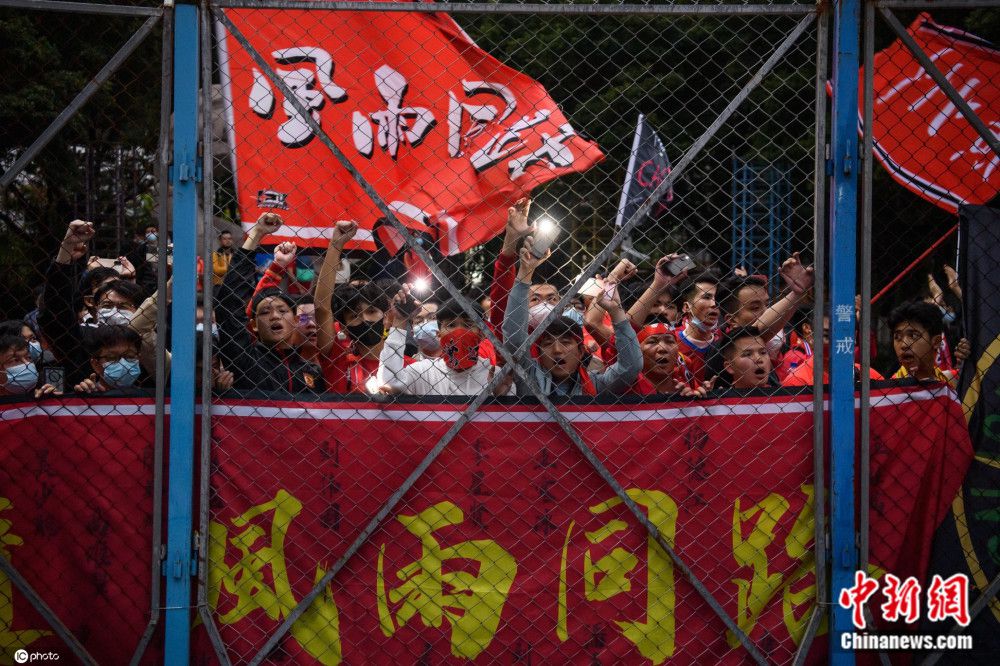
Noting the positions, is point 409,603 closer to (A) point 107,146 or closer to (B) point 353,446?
(B) point 353,446

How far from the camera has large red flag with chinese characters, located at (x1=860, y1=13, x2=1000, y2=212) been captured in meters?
3.94

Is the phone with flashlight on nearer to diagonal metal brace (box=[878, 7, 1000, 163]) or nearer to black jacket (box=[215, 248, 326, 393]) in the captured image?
black jacket (box=[215, 248, 326, 393])

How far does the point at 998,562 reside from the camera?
144 inches

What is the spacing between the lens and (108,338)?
13.2 ft

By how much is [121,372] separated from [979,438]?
394 centimetres

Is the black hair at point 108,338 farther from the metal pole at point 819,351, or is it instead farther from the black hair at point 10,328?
the metal pole at point 819,351

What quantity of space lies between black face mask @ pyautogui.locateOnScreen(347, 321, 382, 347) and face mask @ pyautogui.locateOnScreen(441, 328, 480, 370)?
1.37ft

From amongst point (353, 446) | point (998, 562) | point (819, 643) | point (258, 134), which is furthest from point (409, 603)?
point (998, 562)

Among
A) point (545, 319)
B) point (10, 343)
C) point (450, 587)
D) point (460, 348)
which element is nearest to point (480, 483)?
point (450, 587)

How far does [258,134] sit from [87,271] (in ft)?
7.90

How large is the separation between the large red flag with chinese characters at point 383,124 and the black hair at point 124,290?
3.68ft

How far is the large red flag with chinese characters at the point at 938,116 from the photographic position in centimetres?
394

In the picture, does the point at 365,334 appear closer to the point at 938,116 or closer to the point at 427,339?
the point at 427,339

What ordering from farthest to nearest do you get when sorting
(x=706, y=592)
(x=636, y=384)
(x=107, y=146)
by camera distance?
(x=107, y=146) < (x=636, y=384) < (x=706, y=592)
